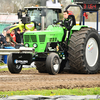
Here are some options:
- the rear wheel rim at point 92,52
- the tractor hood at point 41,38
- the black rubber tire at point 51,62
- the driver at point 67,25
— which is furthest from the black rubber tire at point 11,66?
the rear wheel rim at point 92,52

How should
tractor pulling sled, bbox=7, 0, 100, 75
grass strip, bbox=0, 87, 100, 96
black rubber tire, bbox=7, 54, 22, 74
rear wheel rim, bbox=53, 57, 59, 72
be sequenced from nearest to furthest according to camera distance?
grass strip, bbox=0, 87, 100, 96
rear wheel rim, bbox=53, 57, 59, 72
tractor pulling sled, bbox=7, 0, 100, 75
black rubber tire, bbox=7, 54, 22, 74

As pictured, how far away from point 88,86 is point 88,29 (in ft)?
14.5

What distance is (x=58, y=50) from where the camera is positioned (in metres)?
13.4

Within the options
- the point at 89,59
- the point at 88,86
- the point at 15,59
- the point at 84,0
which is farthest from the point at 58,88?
the point at 84,0

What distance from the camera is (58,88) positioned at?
904 centimetres

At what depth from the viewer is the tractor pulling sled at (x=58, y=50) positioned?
500 inches

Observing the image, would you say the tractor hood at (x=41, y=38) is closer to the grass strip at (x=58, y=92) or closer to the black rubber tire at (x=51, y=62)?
the black rubber tire at (x=51, y=62)

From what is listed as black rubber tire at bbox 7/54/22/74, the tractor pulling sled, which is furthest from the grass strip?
black rubber tire at bbox 7/54/22/74

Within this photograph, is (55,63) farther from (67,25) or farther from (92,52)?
(92,52)

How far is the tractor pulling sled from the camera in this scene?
500 inches

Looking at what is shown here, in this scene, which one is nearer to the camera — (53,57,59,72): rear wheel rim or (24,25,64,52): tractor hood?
(53,57,59,72): rear wheel rim

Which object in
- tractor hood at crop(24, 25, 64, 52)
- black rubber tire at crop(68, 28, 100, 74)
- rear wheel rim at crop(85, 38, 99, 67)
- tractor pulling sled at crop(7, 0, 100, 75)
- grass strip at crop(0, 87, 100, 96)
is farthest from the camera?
rear wheel rim at crop(85, 38, 99, 67)

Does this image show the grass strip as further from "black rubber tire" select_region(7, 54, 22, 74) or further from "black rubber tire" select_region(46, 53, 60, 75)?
"black rubber tire" select_region(7, 54, 22, 74)

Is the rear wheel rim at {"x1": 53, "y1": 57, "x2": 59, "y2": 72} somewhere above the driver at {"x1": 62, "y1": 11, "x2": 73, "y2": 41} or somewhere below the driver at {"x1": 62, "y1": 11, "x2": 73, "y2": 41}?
below
